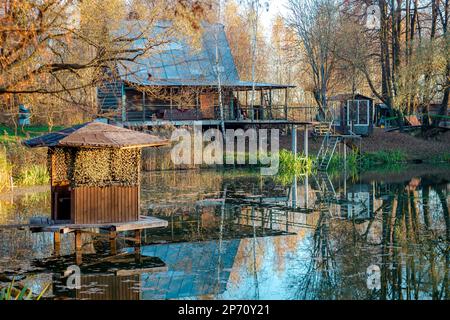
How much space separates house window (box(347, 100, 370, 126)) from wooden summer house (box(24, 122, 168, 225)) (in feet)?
96.8

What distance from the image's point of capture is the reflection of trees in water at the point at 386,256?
11.2m

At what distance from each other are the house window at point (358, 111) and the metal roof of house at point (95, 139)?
29480 millimetres

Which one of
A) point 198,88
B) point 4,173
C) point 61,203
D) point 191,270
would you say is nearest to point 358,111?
point 198,88

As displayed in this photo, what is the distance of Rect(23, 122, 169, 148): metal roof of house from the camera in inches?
534

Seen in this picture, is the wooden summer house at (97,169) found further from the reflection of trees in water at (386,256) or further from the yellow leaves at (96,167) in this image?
the reflection of trees in water at (386,256)

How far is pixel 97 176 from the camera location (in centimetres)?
1395

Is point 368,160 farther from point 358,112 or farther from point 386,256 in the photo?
point 386,256

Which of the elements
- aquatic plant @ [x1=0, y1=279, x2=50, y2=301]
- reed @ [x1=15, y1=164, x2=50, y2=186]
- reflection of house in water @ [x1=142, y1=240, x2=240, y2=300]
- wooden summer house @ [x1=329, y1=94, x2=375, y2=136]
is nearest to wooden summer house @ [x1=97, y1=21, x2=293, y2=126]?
wooden summer house @ [x1=329, y1=94, x2=375, y2=136]

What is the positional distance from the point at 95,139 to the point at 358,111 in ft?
102

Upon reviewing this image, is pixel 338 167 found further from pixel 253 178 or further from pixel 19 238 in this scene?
pixel 19 238

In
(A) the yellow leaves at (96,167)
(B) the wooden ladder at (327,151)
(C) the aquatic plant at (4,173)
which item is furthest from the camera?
(B) the wooden ladder at (327,151)

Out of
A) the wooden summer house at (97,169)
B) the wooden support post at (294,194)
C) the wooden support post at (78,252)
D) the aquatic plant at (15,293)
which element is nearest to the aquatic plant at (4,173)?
the wooden support post at (294,194)

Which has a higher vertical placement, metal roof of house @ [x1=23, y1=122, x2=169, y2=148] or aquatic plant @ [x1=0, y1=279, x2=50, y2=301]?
metal roof of house @ [x1=23, y1=122, x2=169, y2=148]

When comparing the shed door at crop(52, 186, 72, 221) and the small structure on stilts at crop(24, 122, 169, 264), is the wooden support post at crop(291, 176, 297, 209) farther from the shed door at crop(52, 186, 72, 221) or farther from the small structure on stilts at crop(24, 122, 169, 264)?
the shed door at crop(52, 186, 72, 221)
